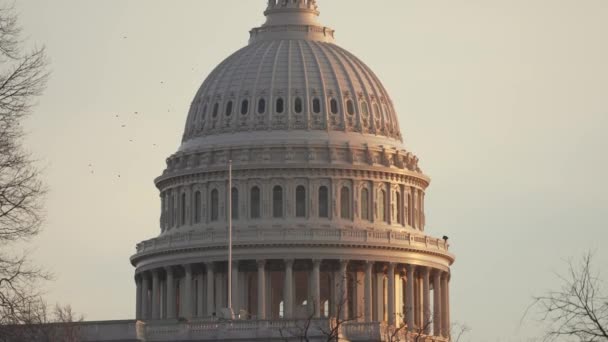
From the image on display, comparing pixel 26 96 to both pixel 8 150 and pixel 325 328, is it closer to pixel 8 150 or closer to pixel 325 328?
pixel 8 150

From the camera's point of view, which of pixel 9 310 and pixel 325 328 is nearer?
pixel 9 310

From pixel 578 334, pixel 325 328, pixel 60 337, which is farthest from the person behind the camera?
pixel 325 328

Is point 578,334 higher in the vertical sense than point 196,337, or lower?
lower

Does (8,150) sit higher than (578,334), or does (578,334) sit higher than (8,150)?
(8,150)

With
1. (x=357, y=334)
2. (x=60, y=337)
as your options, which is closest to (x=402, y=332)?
(x=357, y=334)

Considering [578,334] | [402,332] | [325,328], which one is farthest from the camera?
[402,332]

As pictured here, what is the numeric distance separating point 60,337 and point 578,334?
80.8 m

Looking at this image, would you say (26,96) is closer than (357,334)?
Yes

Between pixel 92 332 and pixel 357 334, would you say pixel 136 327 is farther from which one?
pixel 357 334

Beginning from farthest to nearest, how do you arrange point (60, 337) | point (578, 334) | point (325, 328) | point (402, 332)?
1. point (402, 332)
2. point (325, 328)
3. point (60, 337)
4. point (578, 334)

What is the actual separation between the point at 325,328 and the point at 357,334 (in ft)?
27.1

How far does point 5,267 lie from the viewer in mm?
76562

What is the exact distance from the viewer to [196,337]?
178500 millimetres

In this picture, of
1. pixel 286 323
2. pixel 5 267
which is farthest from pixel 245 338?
pixel 5 267
